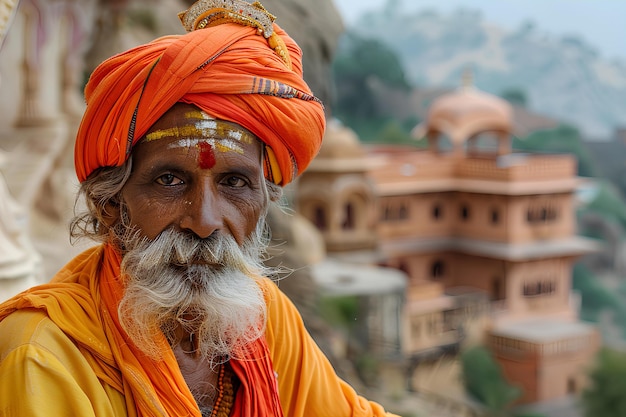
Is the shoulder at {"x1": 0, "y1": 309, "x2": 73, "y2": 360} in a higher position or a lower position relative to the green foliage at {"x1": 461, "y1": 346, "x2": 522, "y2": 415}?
higher

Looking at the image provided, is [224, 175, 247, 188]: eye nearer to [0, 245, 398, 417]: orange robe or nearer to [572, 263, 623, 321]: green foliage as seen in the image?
[0, 245, 398, 417]: orange robe

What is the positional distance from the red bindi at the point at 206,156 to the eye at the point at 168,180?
42 mm

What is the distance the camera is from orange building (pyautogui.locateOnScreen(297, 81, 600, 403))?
16.4 m

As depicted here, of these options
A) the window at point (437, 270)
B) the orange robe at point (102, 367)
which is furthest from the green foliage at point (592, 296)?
the orange robe at point (102, 367)

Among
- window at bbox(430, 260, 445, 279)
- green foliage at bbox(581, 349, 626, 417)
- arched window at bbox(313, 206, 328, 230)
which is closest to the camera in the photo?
green foliage at bbox(581, 349, 626, 417)

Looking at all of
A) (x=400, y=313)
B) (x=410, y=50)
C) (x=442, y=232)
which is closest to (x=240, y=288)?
(x=400, y=313)

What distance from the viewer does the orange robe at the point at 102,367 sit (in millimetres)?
1112

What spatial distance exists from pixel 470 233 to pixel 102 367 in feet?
61.1

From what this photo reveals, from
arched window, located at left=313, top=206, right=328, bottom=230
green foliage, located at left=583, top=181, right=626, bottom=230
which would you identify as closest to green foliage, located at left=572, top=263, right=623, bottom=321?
green foliage, located at left=583, top=181, right=626, bottom=230

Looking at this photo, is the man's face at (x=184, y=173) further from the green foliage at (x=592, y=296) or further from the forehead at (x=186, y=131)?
the green foliage at (x=592, y=296)

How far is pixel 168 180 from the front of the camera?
1.27 meters

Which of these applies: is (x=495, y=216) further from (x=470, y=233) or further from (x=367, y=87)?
(x=367, y=87)

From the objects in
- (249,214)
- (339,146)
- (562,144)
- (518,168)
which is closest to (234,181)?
(249,214)

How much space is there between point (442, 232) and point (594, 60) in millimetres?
37143
